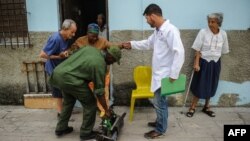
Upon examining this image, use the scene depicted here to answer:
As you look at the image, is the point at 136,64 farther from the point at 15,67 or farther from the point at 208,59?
the point at 15,67

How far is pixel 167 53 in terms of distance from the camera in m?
4.50

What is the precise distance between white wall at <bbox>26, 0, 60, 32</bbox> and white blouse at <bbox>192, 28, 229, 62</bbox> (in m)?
2.50

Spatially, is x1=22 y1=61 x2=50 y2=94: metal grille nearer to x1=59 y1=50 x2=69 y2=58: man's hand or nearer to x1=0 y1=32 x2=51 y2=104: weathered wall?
x1=0 y1=32 x2=51 y2=104: weathered wall

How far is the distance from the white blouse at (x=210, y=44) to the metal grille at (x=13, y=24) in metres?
3.05

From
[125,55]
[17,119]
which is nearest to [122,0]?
[125,55]

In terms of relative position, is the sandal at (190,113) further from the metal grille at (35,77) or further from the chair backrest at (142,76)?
the metal grille at (35,77)

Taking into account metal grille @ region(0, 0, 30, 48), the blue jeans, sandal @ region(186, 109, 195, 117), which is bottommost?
sandal @ region(186, 109, 195, 117)

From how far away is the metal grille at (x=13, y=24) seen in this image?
5.90m

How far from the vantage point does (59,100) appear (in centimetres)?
546

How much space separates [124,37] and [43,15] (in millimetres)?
1503

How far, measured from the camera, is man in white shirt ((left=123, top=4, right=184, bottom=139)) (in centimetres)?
433

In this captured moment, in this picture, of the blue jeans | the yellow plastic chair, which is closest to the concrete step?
the yellow plastic chair

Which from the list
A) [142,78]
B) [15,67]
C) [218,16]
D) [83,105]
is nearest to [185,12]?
[218,16]

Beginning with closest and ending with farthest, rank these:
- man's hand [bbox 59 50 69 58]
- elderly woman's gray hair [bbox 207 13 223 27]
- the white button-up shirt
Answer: the white button-up shirt → man's hand [bbox 59 50 69 58] → elderly woman's gray hair [bbox 207 13 223 27]
